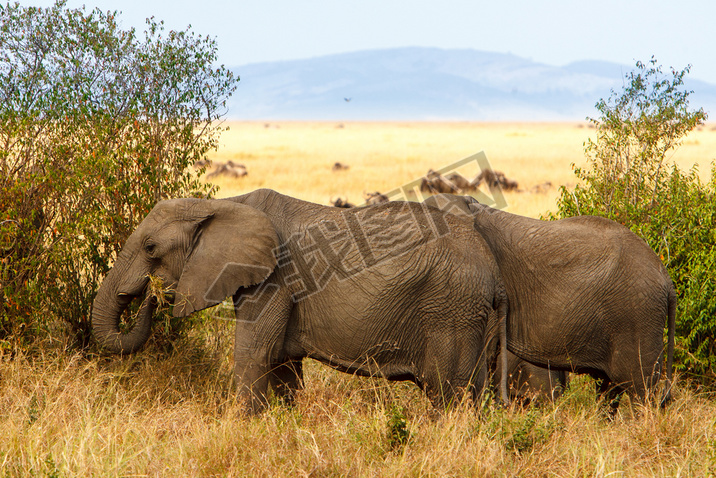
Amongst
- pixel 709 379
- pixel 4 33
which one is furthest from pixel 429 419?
pixel 4 33

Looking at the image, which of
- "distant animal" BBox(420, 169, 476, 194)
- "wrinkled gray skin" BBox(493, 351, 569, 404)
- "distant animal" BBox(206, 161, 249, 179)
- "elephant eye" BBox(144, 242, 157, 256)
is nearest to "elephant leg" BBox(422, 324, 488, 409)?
"wrinkled gray skin" BBox(493, 351, 569, 404)

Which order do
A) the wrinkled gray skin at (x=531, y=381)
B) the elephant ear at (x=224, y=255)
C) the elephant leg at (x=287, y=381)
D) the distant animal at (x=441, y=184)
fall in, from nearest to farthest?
the elephant ear at (x=224, y=255)
the elephant leg at (x=287, y=381)
the wrinkled gray skin at (x=531, y=381)
the distant animal at (x=441, y=184)

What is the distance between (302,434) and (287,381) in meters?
0.88

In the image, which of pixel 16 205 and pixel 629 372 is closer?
pixel 629 372

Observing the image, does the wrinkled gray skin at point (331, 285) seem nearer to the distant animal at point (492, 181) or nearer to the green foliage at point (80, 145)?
the green foliage at point (80, 145)

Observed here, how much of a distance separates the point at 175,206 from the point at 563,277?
8.90ft

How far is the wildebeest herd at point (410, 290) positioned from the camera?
5.09 metres

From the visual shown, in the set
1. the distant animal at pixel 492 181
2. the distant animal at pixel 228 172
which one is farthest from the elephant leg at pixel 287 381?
the distant animal at pixel 228 172

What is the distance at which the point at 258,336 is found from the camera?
522 centimetres

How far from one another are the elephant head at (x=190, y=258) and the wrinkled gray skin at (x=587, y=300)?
1493 mm

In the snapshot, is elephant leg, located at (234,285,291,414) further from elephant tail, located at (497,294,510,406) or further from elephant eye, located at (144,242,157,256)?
elephant tail, located at (497,294,510,406)

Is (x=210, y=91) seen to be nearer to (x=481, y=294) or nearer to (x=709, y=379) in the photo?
(x=481, y=294)

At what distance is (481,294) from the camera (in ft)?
16.4

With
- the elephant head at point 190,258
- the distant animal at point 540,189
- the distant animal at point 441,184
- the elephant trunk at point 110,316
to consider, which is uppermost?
the elephant head at point 190,258
